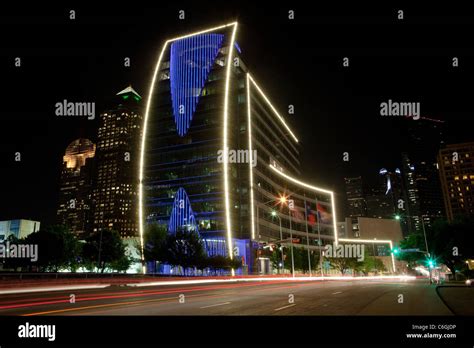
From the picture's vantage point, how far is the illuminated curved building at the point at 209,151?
298 ft

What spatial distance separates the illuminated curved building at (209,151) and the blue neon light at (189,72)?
0.87ft

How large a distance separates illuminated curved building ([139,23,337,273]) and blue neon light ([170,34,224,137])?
0.27m

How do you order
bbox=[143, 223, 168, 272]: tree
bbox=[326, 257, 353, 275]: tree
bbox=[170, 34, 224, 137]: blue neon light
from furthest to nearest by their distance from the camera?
bbox=[326, 257, 353, 275]: tree, bbox=[170, 34, 224, 137]: blue neon light, bbox=[143, 223, 168, 272]: tree

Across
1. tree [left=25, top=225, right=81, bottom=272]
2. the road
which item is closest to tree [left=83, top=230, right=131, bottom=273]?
tree [left=25, top=225, right=81, bottom=272]

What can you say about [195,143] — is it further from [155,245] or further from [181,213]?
[155,245]

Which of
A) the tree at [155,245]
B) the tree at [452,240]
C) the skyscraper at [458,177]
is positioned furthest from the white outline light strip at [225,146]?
the skyscraper at [458,177]

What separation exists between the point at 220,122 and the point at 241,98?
13558 mm

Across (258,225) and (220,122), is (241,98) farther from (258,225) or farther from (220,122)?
(258,225)

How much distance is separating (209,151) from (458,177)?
446 ft

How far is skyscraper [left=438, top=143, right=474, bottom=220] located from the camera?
552 ft

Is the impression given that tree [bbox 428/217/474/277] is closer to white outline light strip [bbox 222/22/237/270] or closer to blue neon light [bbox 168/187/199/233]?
white outline light strip [bbox 222/22/237/270]
